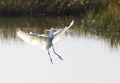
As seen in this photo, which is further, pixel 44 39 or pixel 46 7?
pixel 46 7

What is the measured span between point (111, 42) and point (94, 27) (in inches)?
69.0

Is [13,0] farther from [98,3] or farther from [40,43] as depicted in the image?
[40,43]

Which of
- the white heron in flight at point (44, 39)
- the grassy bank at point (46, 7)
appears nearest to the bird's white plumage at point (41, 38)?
the white heron in flight at point (44, 39)

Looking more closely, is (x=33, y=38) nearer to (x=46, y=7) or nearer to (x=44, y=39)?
(x=44, y=39)

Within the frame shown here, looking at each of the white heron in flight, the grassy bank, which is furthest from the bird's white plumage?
the grassy bank

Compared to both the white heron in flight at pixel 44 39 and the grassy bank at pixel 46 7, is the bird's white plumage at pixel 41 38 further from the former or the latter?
the grassy bank at pixel 46 7

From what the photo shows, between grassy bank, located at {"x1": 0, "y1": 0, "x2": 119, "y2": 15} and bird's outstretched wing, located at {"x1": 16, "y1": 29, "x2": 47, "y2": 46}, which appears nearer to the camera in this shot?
A: bird's outstretched wing, located at {"x1": 16, "y1": 29, "x2": 47, "y2": 46}

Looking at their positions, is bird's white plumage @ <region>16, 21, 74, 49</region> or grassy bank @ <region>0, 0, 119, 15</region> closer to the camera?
bird's white plumage @ <region>16, 21, 74, 49</region>

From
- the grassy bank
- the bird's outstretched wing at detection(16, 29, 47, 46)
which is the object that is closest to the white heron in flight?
the bird's outstretched wing at detection(16, 29, 47, 46)

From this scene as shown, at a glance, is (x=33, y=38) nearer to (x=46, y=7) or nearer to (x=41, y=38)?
(x=41, y=38)

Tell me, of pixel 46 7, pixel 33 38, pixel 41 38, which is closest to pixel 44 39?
pixel 41 38

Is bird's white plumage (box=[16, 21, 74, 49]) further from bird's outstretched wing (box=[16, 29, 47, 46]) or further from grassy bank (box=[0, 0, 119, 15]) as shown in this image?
grassy bank (box=[0, 0, 119, 15])

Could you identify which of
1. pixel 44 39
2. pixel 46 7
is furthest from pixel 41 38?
pixel 46 7

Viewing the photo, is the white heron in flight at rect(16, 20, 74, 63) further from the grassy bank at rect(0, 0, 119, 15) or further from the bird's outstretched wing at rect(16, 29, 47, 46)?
the grassy bank at rect(0, 0, 119, 15)
